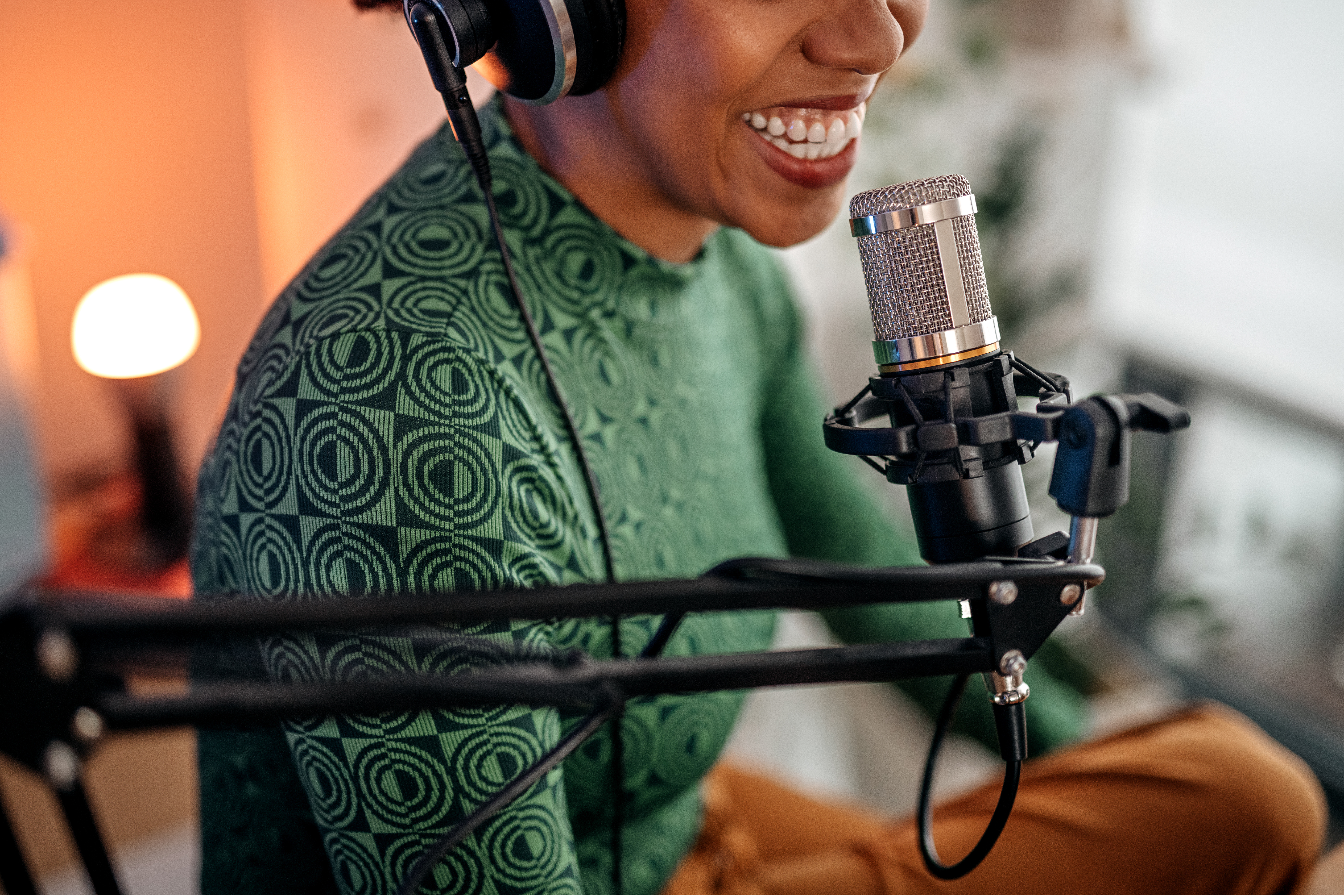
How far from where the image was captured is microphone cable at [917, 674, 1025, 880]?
0.51 m

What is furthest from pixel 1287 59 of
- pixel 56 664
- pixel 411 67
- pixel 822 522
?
pixel 56 664

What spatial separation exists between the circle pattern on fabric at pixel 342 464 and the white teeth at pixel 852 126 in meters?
0.36

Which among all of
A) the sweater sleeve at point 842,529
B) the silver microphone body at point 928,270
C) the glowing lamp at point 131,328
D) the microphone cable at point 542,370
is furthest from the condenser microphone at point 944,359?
A: the glowing lamp at point 131,328

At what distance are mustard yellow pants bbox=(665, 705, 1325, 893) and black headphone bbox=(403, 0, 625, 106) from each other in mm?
635

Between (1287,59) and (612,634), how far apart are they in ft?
5.63

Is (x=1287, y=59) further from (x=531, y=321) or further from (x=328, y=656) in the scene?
(x=328, y=656)

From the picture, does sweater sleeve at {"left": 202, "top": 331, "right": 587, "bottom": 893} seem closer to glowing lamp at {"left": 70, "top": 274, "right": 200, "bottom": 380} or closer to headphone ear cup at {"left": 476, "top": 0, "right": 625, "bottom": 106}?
headphone ear cup at {"left": 476, "top": 0, "right": 625, "bottom": 106}

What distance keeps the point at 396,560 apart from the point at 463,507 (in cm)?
5

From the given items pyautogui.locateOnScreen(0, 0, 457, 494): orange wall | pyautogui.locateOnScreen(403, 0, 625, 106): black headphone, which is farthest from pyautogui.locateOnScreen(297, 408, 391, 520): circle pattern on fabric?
pyautogui.locateOnScreen(0, 0, 457, 494): orange wall

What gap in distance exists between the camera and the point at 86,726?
34 centimetres

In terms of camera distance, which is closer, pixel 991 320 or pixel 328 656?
pixel 991 320

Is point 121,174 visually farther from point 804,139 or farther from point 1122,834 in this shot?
point 1122,834

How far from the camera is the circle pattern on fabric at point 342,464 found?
61 centimetres

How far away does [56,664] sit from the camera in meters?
0.33
